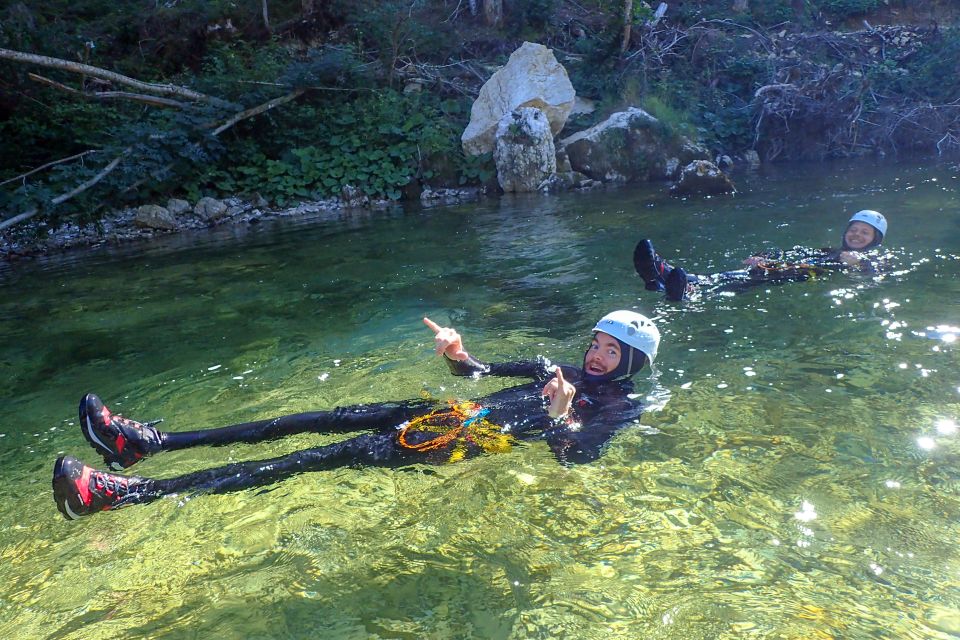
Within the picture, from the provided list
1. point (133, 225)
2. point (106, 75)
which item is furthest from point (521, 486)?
point (133, 225)

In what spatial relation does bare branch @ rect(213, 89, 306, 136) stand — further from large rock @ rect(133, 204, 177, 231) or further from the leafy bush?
large rock @ rect(133, 204, 177, 231)

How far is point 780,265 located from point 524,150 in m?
9.38

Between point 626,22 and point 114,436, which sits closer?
point 114,436

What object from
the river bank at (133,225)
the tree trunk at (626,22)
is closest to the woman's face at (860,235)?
the river bank at (133,225)

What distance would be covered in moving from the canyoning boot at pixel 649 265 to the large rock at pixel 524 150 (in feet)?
31.3

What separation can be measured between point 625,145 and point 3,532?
1559cm

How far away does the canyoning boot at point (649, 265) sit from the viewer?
22.6 ft

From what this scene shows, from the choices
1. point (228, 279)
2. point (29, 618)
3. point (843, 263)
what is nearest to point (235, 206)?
point (228, 279)

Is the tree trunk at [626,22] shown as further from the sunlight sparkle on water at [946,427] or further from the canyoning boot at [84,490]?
the canyoning boot at [84,490]

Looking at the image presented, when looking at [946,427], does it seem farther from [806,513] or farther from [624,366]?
[624,366]

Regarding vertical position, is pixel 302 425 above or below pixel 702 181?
above

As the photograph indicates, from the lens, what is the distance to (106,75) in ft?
42.0

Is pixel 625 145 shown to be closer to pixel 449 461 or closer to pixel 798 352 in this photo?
pixel 798 352

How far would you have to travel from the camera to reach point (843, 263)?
7.40m
